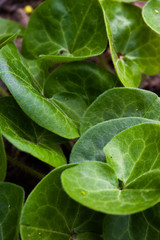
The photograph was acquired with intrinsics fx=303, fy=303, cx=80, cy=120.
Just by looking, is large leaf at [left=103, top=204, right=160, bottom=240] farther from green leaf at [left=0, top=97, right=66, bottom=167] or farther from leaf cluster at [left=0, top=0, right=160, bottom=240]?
green leaf at [left=0, top=97, right=66, bottom=167]

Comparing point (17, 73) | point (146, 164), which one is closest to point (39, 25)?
point (17, 73)

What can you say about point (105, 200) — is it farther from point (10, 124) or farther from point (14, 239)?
point (10, 124)

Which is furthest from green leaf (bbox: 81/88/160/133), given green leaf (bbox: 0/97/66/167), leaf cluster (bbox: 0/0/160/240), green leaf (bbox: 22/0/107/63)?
green leaf (bbox: 22/0/107/63)

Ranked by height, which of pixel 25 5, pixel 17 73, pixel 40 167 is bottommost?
pixel 40 167

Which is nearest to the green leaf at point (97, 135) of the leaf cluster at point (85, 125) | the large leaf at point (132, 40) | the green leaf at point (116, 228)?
the leaf cluster at point (85, 125)

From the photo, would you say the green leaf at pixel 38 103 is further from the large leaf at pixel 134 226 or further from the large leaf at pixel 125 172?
the large leaf at pixel 134 226

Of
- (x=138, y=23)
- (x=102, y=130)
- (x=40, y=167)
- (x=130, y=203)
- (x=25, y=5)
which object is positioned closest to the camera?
(x=130, y=203)
